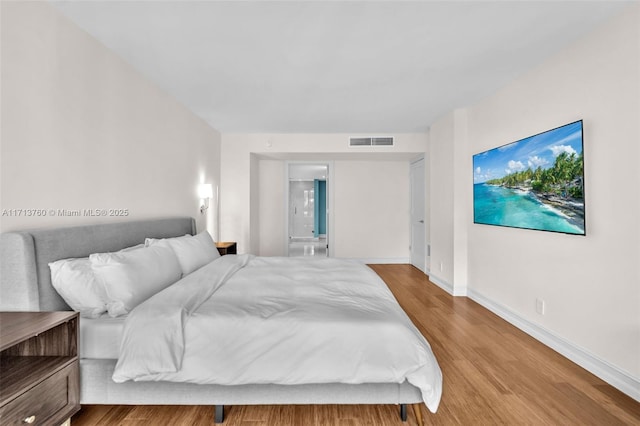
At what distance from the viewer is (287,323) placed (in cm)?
160

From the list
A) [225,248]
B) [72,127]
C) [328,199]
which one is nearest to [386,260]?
[328,199]

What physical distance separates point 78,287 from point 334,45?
7.93ft

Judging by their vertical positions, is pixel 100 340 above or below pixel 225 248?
below

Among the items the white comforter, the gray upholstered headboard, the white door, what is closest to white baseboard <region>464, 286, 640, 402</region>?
the white comforter

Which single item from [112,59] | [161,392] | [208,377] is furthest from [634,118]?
[112,59]

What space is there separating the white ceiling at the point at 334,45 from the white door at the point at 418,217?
6.43ft

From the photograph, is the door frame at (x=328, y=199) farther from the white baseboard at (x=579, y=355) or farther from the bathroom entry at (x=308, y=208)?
the bathroom entry at (x=308, y=208)

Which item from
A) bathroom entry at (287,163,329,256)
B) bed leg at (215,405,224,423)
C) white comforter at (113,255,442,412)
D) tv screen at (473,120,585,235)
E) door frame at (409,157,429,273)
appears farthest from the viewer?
bathroom entry at (287,163,329,256)

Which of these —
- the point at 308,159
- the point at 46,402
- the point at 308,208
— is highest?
the point at 308,159

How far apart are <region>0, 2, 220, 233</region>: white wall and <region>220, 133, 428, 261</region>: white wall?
1.78 meters

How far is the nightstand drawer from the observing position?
1169 millimetres

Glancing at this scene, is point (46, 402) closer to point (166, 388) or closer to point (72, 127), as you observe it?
point (166, 388)

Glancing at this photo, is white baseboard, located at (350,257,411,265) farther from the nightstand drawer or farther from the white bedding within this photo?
the nightstand drawer

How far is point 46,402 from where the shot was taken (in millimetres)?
1323
